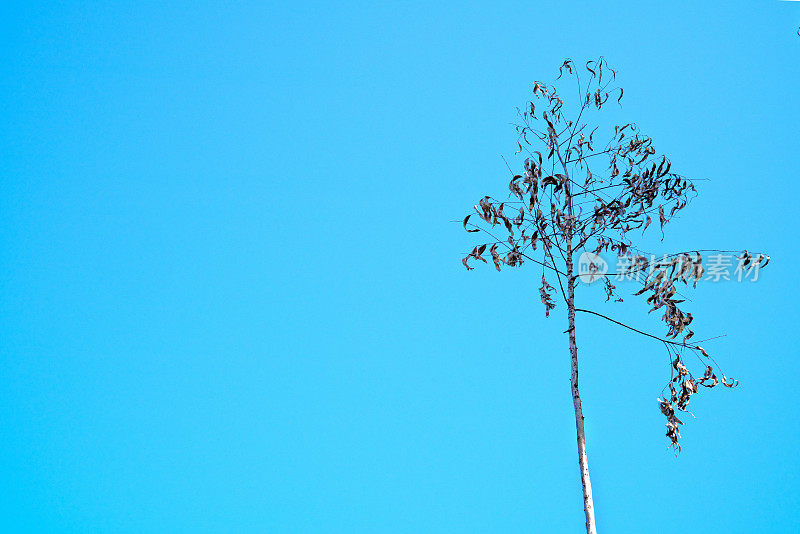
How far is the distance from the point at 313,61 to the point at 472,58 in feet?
3.05

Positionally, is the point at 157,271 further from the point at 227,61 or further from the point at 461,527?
the point at 461,527

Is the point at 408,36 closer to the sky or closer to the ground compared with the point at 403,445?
closer to the sky

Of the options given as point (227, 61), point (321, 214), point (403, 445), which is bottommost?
point (403, 445)

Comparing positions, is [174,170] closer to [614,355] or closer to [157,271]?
[157,271]

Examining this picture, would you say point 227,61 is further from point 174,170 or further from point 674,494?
point 674,494

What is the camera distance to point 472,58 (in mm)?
4406

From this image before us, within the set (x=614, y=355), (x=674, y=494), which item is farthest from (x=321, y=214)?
(x=674, y=494)

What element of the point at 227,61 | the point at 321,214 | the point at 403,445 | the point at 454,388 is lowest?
the point at 403,445

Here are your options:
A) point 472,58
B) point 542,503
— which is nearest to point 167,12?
point 472,58

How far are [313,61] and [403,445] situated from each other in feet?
7.44

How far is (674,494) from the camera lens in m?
4.22

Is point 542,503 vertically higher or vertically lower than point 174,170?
lower

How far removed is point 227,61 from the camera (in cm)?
441

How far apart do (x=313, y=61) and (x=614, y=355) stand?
2.42 metres
